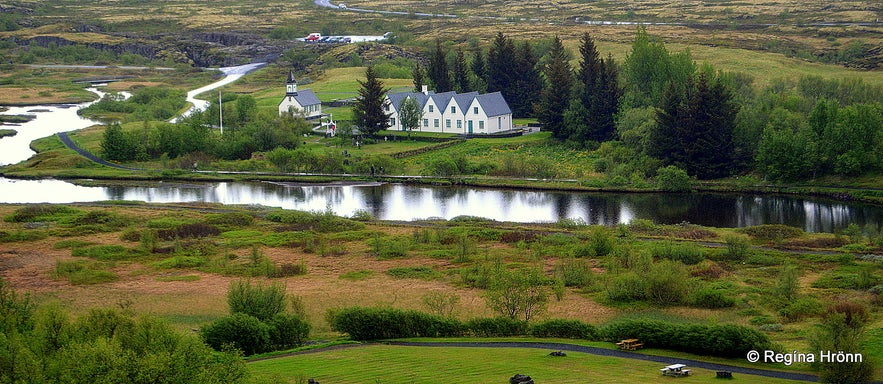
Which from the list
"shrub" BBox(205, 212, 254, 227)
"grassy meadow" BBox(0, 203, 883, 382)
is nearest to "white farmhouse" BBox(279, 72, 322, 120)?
"grassy meadow" BBox(0, 203, 883, 382)

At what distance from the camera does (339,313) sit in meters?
33.9

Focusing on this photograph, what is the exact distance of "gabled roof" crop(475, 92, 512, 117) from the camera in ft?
269

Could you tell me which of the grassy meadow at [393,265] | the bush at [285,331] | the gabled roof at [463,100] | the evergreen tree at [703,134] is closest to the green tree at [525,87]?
the gabled roof at [463,100]

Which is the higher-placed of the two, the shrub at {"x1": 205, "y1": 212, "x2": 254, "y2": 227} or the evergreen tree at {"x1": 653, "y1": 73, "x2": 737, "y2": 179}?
the evergreen tree at {"x1": 653, "y1": 73, "x2": 737, "y2": 179}

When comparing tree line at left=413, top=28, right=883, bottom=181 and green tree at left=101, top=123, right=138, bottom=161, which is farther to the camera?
green tree at left=101, top=123, right=138, bottom=161

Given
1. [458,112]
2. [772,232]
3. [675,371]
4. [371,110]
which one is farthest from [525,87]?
[675,371]

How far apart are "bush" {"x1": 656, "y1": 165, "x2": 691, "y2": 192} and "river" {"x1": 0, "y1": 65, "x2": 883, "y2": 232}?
90 cm

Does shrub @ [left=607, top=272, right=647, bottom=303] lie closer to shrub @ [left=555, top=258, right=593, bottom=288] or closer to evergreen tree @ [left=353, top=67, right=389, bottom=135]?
shrub @ [left=555, top=258, right=593, bottom=288]

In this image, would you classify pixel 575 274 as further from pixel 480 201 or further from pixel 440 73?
pixel 440 73

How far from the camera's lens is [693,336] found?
97.8 feet

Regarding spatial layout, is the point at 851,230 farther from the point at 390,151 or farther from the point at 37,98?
the point at 37,98

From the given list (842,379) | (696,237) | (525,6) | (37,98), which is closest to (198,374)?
(842,379)

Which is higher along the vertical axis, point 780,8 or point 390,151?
point 780,8

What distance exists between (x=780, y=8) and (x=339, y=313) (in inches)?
5610
